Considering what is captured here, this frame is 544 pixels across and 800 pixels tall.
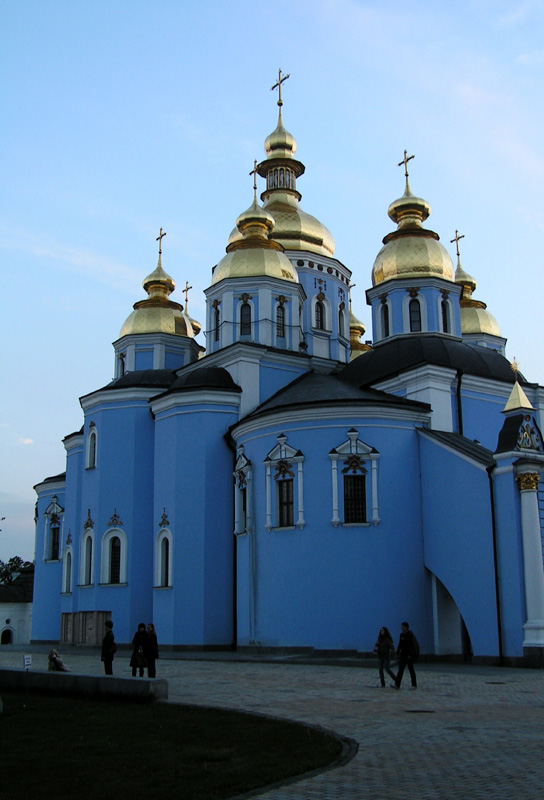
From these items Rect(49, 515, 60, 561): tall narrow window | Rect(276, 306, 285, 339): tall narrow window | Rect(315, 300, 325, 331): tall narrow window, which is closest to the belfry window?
Rect(315, 300, 325, 331): tall narrow window

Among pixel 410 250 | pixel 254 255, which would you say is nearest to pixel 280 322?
pixel 254 255

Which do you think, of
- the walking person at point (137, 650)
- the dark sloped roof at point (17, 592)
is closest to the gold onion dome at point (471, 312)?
the dark sloped roof at point (17, 592)

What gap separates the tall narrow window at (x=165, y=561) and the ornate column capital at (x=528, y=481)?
425 inches

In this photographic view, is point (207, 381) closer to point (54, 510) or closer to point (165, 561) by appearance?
point (165, 561)

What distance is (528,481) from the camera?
1956cm

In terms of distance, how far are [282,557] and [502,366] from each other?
30.4ft

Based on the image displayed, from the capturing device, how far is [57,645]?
2989cm

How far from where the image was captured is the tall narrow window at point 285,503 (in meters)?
23.0

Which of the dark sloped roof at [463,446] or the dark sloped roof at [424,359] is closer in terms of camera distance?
the dark sloped roof at [463,446]

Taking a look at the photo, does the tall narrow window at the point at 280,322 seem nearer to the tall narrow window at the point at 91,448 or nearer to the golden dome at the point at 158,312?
the golden dome at the point at 158,312

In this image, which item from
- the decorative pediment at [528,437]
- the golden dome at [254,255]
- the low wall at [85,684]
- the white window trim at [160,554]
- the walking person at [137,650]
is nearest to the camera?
the low wall at [85,684]

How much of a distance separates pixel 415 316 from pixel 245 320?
19.1ft

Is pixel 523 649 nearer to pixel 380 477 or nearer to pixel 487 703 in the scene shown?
pixel 380 477

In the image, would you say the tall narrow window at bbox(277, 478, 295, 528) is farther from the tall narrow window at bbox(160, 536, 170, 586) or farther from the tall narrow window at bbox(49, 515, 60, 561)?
the tall narrow window at bbox(49, 515, 60, 561)
